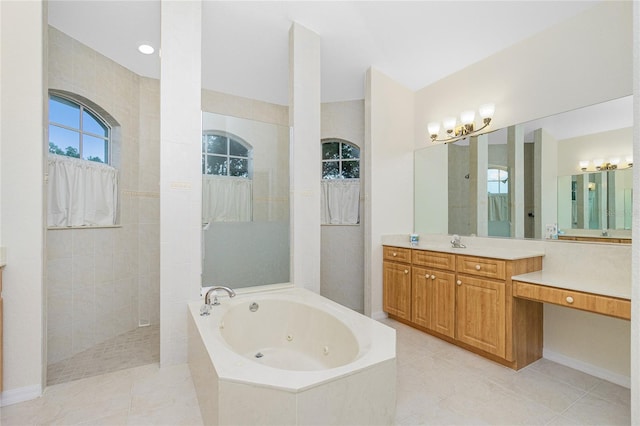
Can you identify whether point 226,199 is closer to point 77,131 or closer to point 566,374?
point 77,131

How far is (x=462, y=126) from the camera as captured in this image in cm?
317

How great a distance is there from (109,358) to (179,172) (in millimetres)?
1697

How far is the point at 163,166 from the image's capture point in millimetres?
2227

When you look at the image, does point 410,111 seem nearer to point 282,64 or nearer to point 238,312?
point 282,64

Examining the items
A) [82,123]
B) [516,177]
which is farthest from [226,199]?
[516,177]

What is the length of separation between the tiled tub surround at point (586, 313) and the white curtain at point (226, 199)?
6.81ft

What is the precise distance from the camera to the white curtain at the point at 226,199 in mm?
2490

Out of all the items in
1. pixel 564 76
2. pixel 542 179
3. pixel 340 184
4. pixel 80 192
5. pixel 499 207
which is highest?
pixel 564 76

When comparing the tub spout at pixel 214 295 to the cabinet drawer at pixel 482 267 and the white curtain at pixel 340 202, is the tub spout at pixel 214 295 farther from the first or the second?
the white curtain at pixel 340 202

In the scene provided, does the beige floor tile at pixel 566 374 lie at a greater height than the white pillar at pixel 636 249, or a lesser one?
lesser

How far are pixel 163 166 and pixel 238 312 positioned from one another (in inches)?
50.7

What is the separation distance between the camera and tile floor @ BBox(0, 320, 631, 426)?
1.66m

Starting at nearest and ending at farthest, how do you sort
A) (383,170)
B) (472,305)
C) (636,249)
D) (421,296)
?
(636,249)
(472,305)
(421,296)
(383,170)

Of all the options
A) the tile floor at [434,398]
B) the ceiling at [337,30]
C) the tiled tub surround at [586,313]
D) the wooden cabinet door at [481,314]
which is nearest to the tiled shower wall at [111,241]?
the ceiling at [337,30]
